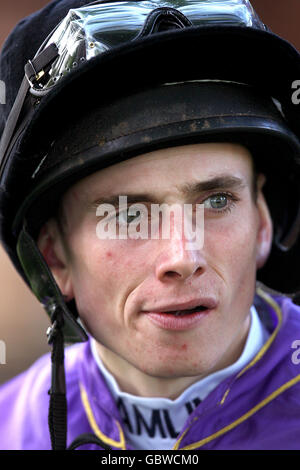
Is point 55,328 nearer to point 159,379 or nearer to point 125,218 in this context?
point 159,379

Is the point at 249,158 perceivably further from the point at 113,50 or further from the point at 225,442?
the point at 225,442

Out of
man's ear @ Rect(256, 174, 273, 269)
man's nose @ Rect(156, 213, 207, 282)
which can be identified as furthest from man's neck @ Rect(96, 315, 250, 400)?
man's nose @ Rect(156, 213, 207, 282)

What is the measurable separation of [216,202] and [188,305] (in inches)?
13.8

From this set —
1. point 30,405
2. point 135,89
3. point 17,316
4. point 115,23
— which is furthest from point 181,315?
point 17,316

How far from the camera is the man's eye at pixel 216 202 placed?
6.38ft

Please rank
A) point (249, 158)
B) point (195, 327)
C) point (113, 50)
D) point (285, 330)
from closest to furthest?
point (113, 50), point (195, 327), point (249, 158), point (285, 330)

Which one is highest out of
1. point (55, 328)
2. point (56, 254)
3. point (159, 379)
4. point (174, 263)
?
point (56, 254)

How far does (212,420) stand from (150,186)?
84 centimetres

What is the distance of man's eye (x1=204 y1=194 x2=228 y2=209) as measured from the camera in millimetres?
1944

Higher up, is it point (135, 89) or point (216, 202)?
point (135, 89)

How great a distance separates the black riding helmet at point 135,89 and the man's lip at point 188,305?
1.54 feet

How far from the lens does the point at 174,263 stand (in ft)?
5.82

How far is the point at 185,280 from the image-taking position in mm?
1818
